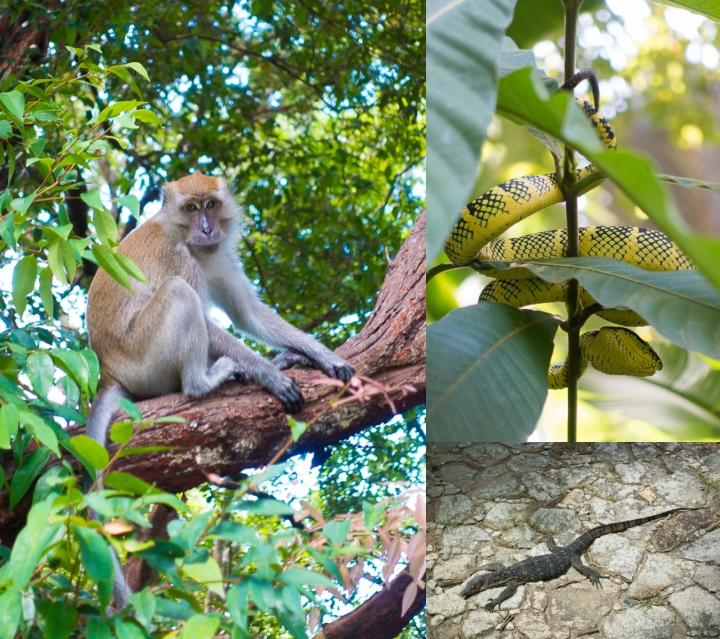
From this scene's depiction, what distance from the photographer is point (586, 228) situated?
177 cm

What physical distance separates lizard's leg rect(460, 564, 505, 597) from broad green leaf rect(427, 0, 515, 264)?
170cm

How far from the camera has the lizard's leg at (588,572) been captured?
1.91 meters

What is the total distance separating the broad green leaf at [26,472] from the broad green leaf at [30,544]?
2.13 ft

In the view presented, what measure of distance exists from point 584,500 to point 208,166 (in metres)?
1.51

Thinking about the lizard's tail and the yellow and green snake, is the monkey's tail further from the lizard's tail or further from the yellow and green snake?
the lizard's tail

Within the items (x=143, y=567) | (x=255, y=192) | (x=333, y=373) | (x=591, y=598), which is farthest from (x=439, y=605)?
(x=255, y=192)

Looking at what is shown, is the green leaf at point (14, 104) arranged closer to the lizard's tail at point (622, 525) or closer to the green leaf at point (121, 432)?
the green leaf at point (121, 432)

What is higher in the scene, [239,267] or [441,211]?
[239,267]

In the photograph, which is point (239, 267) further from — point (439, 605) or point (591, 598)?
point (591, 598)

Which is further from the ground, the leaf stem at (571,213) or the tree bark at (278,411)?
the leaf stem at (571,213)

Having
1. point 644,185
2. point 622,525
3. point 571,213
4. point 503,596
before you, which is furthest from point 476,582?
point 644,185

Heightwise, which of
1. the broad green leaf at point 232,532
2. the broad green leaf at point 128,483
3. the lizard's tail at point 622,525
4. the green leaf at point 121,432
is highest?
the green leaf at point 121,432

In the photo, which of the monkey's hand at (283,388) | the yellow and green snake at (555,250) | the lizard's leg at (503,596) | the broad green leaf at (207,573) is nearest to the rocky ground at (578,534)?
the lizard's leg at (503,596)

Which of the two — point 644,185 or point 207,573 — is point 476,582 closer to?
point 207,573
